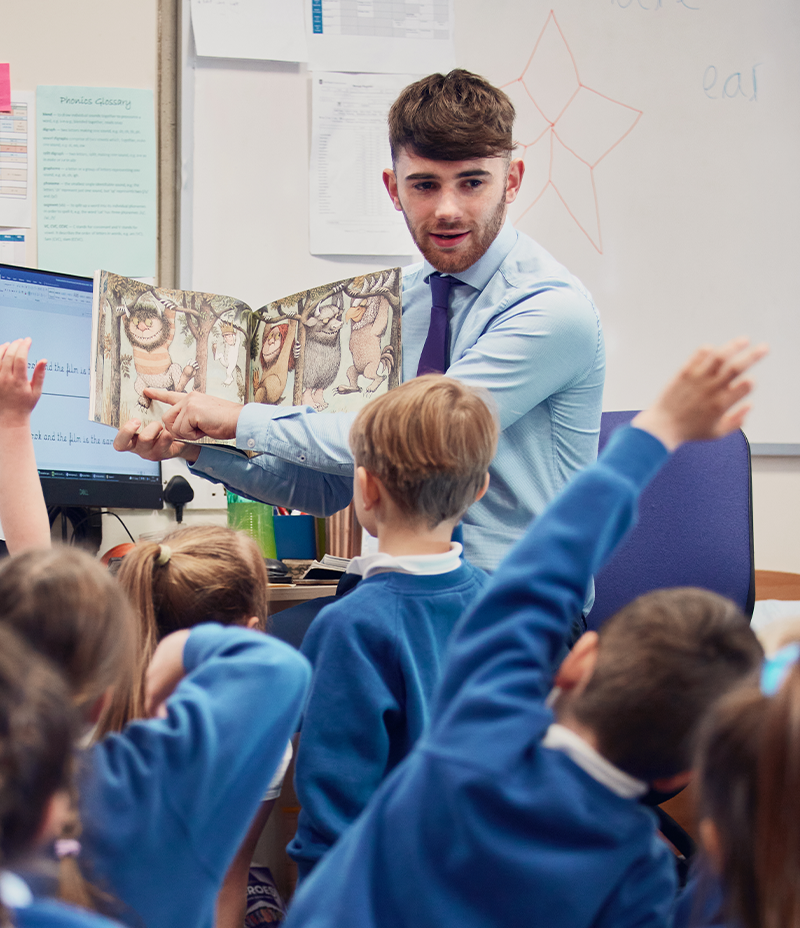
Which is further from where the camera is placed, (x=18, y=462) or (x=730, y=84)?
(x=730, y=84)

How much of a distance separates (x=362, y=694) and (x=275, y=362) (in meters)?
0.67

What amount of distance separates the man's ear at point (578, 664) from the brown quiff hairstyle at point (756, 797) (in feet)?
0.40

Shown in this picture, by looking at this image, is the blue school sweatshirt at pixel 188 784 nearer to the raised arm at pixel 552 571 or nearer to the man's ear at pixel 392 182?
the raised arm at pixel 552 571

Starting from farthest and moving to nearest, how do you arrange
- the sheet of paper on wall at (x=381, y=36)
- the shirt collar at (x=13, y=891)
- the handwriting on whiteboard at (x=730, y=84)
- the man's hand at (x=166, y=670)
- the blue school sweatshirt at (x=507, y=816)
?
1. the handwriting on whiteboard at (x=730, y=84)
2. the sheet of paper on wall at (x=381, y=36)
3. the man's hand at (x=166, y=670)
4. the blue school sweatshirt at (x=507, y=816)
5. the shirt collar at (x=13, y=891)

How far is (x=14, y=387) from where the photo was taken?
1.15 metres

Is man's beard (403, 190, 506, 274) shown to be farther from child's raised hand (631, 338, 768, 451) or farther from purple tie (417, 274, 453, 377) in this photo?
child's raised hand (631, 338, 768, 451)

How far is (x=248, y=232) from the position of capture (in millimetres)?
2109

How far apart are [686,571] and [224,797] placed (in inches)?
43.4

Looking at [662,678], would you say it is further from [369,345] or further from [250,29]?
[250,29]

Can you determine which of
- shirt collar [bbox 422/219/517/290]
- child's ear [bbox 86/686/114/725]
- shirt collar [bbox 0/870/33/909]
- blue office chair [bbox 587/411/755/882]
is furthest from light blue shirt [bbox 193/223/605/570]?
shirt collar [bbox 0/870/33/909]

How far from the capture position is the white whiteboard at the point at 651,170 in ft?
7.26

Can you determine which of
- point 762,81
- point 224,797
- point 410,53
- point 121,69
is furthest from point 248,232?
point 224,797

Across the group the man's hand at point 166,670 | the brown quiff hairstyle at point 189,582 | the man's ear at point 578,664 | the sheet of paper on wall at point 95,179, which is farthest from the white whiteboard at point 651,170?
the man's ear at point 578,664

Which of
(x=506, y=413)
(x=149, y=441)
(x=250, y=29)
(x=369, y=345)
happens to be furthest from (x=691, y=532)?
(x=250, y=29)
